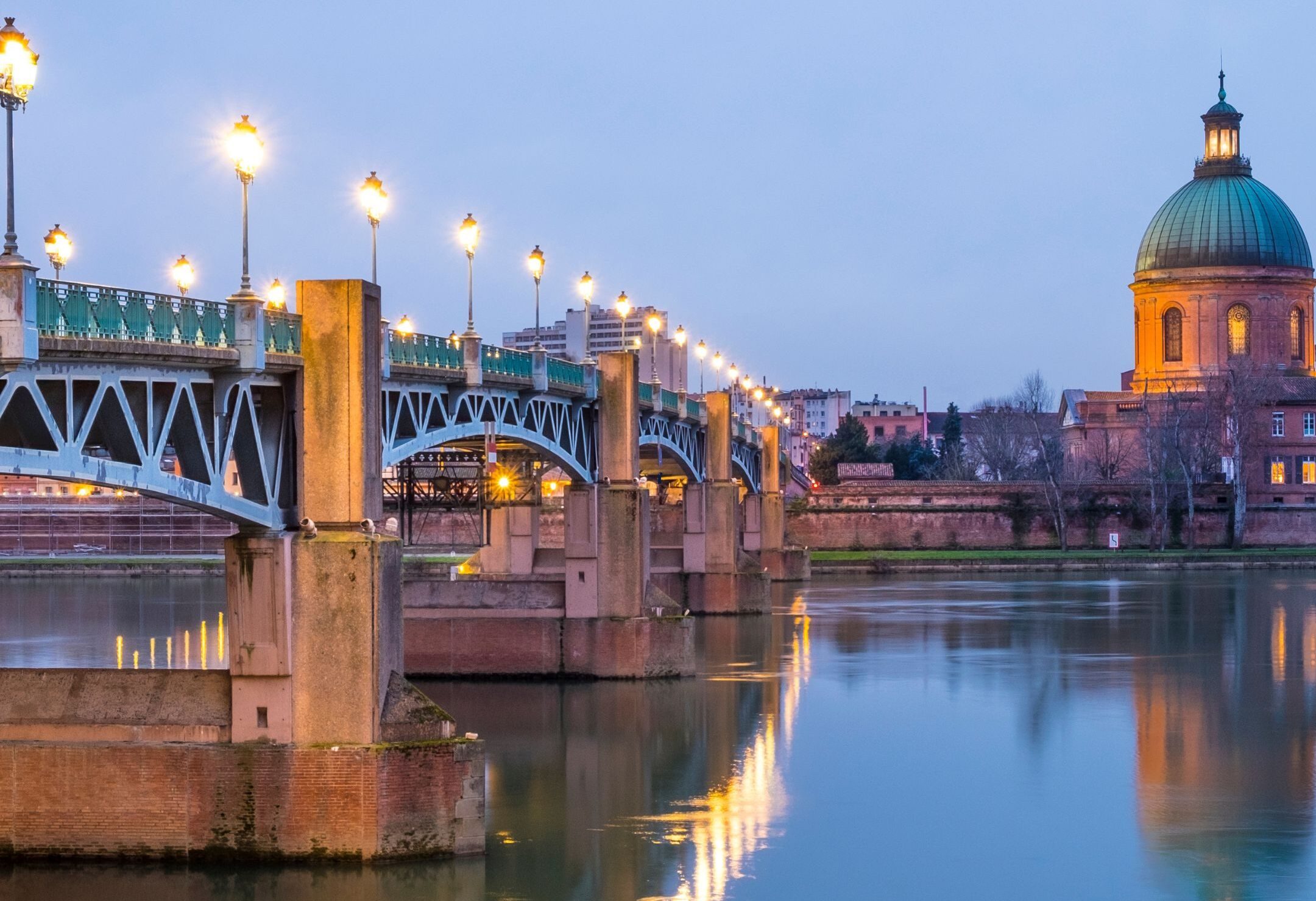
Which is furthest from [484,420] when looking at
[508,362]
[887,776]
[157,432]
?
[157,432]

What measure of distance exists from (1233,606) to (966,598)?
11.2 metres

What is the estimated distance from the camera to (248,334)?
25016 millimetres

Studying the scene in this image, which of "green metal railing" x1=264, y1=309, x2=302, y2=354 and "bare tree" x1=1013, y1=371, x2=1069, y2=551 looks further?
"bare tree" x1=1013, y1=371, x2=1069, y2=551

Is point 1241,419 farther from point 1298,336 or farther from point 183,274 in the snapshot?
point 183,274

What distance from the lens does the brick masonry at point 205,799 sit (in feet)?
79.4

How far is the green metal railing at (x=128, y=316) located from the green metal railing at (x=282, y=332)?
0.63 metres

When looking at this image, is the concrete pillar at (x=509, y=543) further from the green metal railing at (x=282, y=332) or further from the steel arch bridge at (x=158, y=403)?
the green metal railing at (x=282, y=332)

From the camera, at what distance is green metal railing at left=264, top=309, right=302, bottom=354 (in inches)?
1007

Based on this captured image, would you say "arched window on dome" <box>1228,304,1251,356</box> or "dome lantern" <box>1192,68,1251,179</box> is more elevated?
"dome lantern" <box>1192,68,1251,179</box>

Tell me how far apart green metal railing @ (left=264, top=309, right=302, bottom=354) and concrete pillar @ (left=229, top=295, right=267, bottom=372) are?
20 cm

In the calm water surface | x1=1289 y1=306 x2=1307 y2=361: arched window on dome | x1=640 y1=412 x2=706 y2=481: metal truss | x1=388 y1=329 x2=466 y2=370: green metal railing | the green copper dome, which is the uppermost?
the green copper dome

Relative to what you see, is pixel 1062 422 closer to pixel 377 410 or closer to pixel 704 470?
pixel 704 470

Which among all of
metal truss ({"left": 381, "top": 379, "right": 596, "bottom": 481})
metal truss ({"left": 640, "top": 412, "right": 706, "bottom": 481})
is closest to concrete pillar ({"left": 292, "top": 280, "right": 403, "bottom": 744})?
metal truss ({"left": 381, "top": 379, "right": 596, "bottom": 481})

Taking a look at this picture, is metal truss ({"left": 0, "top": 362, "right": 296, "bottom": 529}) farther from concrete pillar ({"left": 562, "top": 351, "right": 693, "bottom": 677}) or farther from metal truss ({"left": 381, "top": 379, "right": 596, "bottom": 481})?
concrete pillar ({"left": 562, "top": 351, "right": 693, "bottom": 677})
